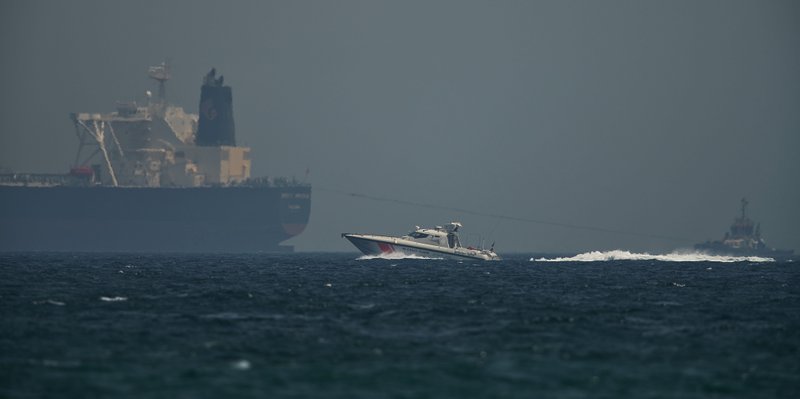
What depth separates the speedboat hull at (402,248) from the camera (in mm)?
130375

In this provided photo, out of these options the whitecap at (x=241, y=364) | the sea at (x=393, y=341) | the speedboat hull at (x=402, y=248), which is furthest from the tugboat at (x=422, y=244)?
the whitecap at (x=241, y=364)

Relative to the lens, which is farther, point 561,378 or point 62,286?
point 62,286

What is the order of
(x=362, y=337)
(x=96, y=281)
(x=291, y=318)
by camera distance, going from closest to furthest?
(x=362, y=337) → (x=291, y=318) → (x=96, y=281)

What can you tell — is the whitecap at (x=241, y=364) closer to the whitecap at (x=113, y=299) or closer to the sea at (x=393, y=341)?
the sea at (x=393, y=341)

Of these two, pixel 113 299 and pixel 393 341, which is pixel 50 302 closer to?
pixel 113 299

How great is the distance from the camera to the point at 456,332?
50281mm

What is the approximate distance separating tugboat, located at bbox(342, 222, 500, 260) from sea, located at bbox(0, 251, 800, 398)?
49.8 m

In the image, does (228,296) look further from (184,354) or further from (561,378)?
(561,378)

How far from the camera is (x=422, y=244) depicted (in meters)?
131

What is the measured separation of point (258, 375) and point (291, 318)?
689 inches

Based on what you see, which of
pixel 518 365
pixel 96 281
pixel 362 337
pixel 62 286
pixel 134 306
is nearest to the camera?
pixel 518 365

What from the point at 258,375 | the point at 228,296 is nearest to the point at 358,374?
the point at 258,375

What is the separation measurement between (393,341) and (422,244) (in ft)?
276

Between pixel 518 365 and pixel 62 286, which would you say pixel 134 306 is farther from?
pixel 518 365
